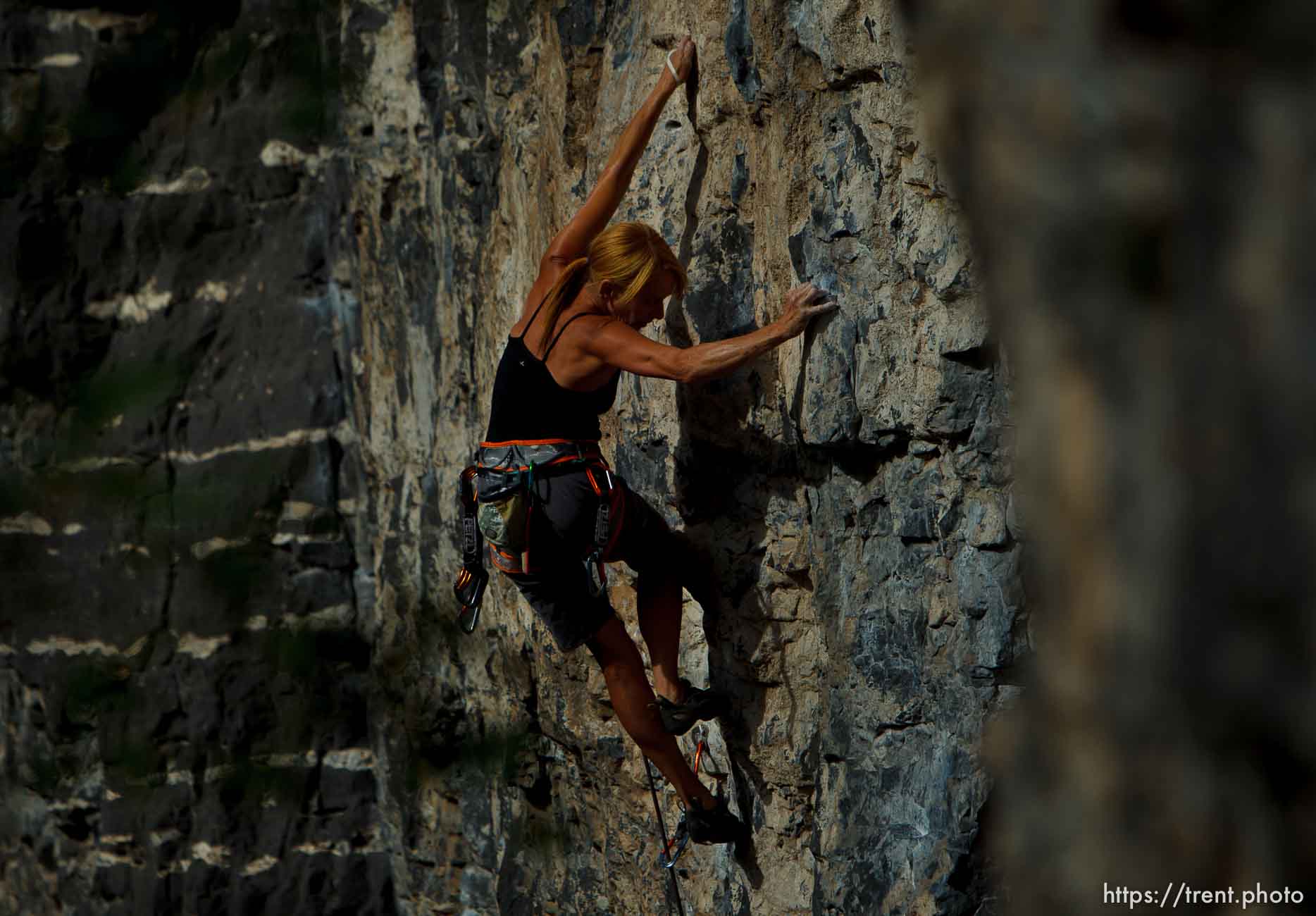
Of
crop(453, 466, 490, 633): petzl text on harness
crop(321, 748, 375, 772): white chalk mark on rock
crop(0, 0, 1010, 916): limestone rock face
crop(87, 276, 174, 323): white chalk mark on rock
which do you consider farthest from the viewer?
crop(321, 748, 375, 772): white chalk mark on rock

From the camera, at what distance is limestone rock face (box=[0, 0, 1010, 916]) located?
310cm

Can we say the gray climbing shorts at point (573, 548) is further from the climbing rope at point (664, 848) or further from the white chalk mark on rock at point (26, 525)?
the white chalk mark on rock at point (26, 525)

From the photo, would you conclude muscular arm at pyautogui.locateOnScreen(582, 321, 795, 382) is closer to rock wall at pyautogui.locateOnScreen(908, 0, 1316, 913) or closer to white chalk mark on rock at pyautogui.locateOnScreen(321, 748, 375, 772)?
rock wall at pyautogui.locateOnScreen(908, 0, 1316, 913)

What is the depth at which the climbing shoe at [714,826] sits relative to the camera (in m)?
3.75

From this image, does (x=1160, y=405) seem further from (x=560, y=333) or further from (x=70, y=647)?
(x=70, y=647)

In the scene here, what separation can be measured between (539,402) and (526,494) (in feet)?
0.81

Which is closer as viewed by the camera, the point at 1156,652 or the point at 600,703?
the point at 1156,652

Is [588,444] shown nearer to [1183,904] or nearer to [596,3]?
[596,3]

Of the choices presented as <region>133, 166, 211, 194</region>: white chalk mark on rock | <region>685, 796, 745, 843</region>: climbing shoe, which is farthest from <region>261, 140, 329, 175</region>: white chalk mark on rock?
<region>685, 796, 745, 843</region>: climbing shoe

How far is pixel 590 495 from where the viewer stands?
3.62m

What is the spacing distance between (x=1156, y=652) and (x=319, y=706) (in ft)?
17.7

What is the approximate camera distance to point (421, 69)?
4934 millimetres

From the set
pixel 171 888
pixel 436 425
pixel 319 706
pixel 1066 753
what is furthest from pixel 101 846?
pixel 1066 753

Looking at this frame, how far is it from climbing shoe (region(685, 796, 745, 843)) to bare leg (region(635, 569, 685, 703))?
1.17ft
